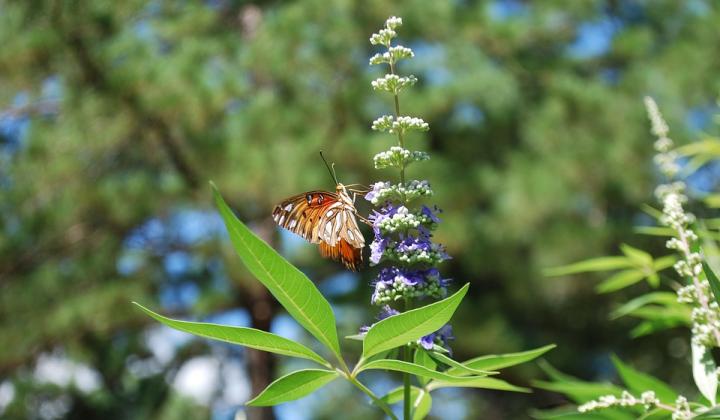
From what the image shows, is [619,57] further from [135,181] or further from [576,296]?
[135,181]

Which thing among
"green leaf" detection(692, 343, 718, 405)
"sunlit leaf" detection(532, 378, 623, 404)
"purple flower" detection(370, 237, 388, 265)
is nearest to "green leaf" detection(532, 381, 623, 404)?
"sunlit leaf" detection(532, 378, 623, 404)

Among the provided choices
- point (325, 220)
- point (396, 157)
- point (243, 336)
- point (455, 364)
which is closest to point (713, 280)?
point (455, 364)

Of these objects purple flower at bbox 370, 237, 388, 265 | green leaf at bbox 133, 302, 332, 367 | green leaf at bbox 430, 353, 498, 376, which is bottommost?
green leaf at bbox 430, 353, 498, 376

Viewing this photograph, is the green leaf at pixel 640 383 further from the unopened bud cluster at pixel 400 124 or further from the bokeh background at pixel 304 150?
the bokeh background at pixel 304 150

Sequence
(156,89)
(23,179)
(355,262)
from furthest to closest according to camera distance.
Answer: (23,179) → (156,89) → (355,262)

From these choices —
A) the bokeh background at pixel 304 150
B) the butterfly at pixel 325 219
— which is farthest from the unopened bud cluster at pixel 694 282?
the bokeh background at pixel 304 150

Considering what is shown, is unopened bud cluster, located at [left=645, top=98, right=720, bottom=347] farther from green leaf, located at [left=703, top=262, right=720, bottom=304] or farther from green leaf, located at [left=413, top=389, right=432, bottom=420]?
green leaf, located at [left=413, top=389, right=432, bottom=420]

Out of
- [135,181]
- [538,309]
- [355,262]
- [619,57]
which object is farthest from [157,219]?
[355,262]
